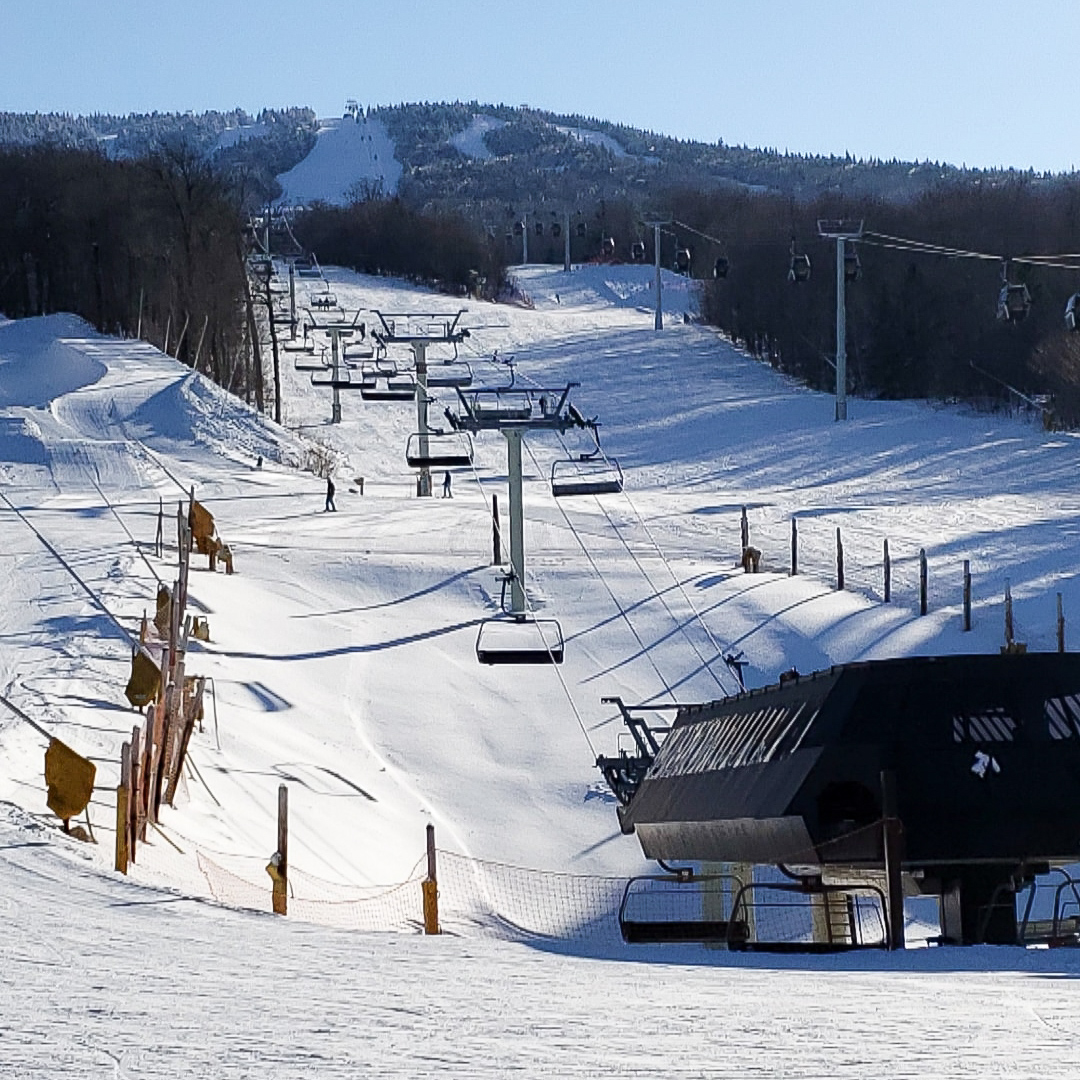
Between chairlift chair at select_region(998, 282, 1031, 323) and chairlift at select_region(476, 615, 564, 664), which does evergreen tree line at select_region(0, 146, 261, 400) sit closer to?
chairlift at select_region(476, 615, 564, 664)

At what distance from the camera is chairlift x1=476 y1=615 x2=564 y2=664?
1001 inches

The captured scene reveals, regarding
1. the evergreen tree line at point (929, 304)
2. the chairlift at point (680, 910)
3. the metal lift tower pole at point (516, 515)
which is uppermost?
the evergreen tree line at point (929, 304)

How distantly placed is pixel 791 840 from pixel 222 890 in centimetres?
443

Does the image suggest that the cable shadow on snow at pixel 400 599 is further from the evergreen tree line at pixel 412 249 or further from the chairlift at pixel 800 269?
the evergreen tree line at pixel 412 249

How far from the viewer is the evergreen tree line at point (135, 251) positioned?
2763 inches

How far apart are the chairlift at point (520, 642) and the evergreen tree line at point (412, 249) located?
77.8 m

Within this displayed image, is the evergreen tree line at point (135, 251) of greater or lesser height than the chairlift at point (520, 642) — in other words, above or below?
above

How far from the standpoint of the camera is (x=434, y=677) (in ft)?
92.9

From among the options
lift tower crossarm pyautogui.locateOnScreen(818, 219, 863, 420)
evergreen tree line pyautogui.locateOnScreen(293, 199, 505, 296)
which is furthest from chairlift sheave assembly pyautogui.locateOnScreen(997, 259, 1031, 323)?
evergreen tree line pyautogui.locateOnScreen(293, 199, 505, 296)

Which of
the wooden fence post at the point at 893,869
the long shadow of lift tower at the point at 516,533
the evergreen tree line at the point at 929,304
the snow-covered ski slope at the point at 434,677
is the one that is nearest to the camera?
the snow-covered ski slope at the point at 434,677

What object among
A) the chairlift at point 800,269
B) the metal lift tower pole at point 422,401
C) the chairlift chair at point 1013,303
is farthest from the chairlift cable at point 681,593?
the chairlift chair at point 1013,303

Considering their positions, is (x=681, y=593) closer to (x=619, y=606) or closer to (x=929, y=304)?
(x=619, y=606)

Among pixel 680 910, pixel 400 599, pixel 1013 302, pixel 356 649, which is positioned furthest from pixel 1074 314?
pixel 680 910

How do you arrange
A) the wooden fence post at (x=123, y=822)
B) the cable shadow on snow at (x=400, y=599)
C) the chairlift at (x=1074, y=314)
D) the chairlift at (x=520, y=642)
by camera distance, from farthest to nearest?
1. the cable shadow on snow at (x=400, y=599)
2. the chairlift at (x=1074, y=314)
3. the chairlift at (x=520, y=642)
4. the wooden fence post at (x=123, y=822)
